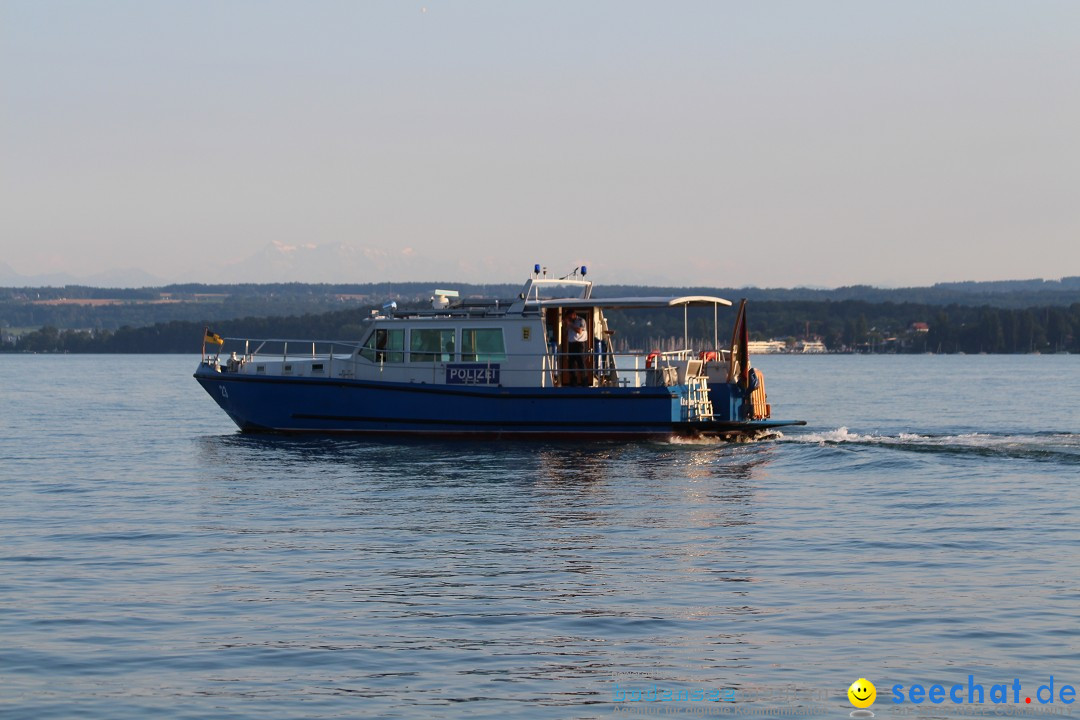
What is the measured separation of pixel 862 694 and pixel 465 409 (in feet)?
65.4

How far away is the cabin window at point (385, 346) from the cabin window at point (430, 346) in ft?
0.81

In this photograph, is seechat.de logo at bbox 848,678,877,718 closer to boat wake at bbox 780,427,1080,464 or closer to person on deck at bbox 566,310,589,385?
boat wake at bbox 780,427,1080,464

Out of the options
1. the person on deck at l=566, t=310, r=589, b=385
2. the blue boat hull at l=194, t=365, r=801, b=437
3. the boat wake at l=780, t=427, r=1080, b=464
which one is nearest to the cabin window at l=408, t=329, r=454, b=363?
the blue boat hull at l=194, t=365, r=801, b=437

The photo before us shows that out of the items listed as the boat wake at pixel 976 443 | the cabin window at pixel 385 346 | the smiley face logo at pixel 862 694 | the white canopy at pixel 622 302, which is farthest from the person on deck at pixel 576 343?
the smiley face logo at pixel 862 694

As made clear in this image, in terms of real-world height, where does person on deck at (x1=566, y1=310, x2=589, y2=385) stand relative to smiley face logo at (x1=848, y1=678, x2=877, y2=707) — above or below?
above

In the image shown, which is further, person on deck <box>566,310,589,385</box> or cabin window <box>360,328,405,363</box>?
cabin window <box>360,328,405,363</box>

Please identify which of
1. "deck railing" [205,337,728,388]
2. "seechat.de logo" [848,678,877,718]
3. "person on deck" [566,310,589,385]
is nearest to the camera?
"seechat.de logo" [848,678,877,718]

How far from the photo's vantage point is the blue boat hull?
2881 cm

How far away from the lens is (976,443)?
2817 centimetres

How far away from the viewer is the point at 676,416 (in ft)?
94.4

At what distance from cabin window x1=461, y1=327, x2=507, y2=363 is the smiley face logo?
2007 cm

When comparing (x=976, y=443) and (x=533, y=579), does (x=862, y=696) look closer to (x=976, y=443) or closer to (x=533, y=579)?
(x=533, y=579)

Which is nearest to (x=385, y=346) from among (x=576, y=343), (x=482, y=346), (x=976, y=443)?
(x=482, y=346)

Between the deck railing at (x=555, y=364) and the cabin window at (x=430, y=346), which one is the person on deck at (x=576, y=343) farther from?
the cabin window at (x=430, y=346)
